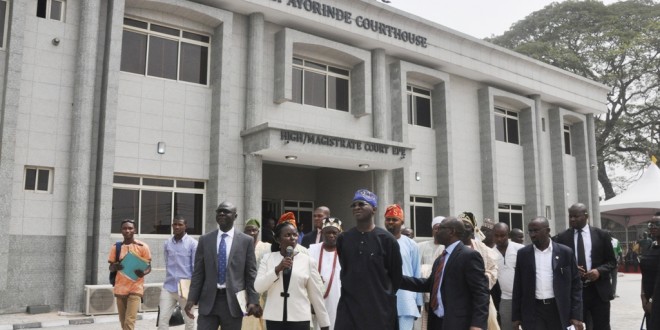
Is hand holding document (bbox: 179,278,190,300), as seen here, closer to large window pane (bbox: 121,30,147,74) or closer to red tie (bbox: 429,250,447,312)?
red tie (bbox: 429,250,447,312)

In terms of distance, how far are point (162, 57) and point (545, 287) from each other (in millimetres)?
12350

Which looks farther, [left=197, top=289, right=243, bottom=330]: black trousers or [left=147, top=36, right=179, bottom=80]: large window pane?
[left=147, top=36, right=179, bottom=80]: large window pane

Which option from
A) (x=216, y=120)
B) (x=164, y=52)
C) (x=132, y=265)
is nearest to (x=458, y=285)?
(x=132, y=265)

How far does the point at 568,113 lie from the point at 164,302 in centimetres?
2379

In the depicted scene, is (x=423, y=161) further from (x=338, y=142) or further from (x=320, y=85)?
(x=338, y=142)

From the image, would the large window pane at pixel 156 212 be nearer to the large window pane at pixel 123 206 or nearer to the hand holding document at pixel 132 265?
the large window pane at pixel 123 206

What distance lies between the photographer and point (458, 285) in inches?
202

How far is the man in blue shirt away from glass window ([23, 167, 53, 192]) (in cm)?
612

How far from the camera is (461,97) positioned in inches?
915

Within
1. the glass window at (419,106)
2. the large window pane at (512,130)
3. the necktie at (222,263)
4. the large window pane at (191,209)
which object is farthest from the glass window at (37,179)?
the large window pane at (512,130)

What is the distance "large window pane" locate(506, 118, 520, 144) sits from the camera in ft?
83.6

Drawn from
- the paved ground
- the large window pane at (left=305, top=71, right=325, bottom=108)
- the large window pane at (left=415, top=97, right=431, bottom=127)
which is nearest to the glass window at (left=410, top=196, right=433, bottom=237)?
the large window pane at (left=415, top=97, right=431, bottom=127)

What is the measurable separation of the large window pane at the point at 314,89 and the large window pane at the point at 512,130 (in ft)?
32.5

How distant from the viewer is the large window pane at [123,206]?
1466cm
